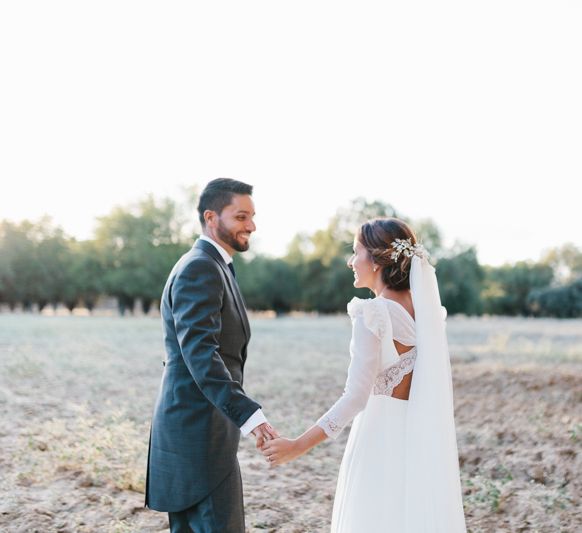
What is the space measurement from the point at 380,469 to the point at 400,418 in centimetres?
29

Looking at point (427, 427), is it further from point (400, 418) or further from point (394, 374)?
point (394, 374)

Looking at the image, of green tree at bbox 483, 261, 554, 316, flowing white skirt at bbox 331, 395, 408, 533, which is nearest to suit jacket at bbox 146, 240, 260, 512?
flowing white skirt at bbox 331, 395, 408, 533

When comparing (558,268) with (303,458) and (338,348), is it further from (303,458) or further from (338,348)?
(303,458)

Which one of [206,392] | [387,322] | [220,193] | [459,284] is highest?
[459,284]

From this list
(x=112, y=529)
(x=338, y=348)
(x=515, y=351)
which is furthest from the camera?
(x=338, y=348)

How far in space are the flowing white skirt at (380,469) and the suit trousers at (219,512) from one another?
603 mm

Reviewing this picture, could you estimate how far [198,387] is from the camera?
140 inches

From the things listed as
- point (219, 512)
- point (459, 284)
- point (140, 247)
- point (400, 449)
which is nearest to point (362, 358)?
point (400, 449)

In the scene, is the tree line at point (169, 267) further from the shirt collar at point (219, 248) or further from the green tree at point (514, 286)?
the shirt collar at point (219, 248)

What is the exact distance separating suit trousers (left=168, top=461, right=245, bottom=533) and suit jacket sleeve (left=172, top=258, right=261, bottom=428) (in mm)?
394

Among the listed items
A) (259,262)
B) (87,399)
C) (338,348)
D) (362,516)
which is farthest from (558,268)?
(362,516)

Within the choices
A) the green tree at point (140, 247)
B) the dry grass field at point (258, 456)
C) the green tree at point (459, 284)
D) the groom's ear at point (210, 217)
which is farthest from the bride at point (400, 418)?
the green tree at point (459, 284)

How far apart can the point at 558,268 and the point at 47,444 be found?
280ft

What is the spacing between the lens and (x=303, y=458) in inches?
332
